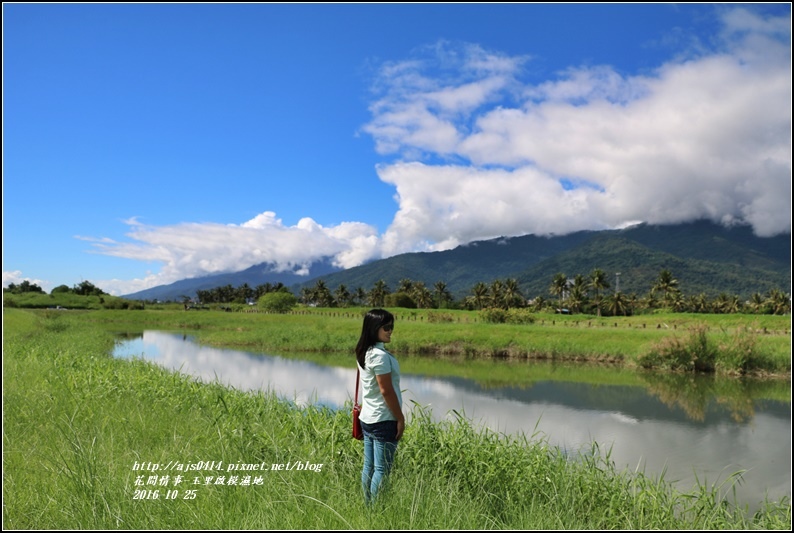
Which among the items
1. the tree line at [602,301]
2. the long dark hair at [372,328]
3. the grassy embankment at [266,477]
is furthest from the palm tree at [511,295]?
the long dark hair at [372,328]

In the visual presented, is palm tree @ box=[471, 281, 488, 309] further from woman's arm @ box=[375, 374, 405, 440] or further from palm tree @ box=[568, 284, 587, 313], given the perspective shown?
woman's arm @ box=[375, 374, 405, 440]

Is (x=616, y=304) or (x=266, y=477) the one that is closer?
(x=266, y=477)

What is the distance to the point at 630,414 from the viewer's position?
15.8 meters

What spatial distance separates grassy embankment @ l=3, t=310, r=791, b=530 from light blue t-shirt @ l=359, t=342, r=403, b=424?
62 cm

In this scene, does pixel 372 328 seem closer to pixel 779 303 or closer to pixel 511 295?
pixel 511 295

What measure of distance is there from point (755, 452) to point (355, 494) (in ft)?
36.9

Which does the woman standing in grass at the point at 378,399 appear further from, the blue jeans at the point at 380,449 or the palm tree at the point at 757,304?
the palm tree at the point at 757,304

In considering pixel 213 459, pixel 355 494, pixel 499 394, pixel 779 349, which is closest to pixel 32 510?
pixel 213 459

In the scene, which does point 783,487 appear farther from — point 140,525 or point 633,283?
point 633,283

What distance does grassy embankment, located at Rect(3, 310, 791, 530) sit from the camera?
4.19 metres

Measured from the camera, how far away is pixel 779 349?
985 inches

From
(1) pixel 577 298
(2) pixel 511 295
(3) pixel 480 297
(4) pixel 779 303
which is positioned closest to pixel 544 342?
(2) pixel 511 295

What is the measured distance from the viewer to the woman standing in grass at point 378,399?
4340 millimetres

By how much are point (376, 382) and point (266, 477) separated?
138 centimetres
